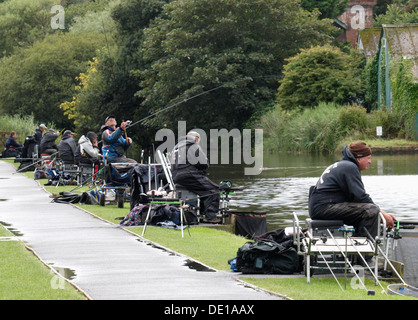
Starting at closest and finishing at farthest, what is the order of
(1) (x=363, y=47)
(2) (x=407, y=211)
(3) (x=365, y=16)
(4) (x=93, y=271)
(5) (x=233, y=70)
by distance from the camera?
(4) (x=93, y=271), (2) (x=407, y=211), (5) (x=233, y=70), (1) (x=363, y=47), (3) (x=365, y=16)

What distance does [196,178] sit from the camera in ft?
53.9

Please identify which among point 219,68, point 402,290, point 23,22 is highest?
point 23,22

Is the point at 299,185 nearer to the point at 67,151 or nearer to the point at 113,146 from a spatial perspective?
the point at 67,151

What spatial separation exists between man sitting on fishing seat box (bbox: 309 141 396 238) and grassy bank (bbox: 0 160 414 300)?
96 centimetres

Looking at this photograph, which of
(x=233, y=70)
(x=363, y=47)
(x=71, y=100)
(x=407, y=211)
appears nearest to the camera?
(x=407, y=211)

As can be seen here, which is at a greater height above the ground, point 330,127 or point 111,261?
point 330,127

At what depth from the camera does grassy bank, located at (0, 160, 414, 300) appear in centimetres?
929

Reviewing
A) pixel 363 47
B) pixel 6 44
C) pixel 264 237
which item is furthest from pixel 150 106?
pixel 264 237

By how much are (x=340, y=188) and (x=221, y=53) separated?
49502mm

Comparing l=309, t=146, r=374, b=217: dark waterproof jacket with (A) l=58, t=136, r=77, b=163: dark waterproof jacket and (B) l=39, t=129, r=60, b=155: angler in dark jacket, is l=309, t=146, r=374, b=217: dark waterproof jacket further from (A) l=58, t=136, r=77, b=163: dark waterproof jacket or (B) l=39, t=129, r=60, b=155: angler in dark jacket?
(B) l=39, t=129, r=60, b=155: angler in dark jacket

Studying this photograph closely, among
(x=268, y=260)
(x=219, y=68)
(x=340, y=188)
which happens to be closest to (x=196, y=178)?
(x=340, y=188)
